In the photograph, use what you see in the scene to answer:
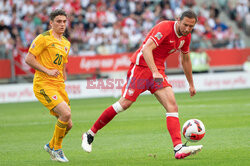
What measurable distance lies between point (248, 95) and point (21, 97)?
9.46 metres

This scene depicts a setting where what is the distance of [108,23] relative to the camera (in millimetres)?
24875

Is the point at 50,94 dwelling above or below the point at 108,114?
above

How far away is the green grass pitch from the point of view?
25.6ft

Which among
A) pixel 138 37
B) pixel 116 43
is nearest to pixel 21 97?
pixel 116 43

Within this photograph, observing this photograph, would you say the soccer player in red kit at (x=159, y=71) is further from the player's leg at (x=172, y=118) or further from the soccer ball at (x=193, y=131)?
the soccer ball at (x=193, y=131)

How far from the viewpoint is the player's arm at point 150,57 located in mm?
7621

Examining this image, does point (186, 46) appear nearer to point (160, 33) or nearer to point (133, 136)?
point (160, 33)

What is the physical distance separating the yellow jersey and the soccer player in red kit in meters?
1.12

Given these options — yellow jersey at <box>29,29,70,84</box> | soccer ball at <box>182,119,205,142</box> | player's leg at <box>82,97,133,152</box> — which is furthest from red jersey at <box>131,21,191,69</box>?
yellow jersey at <box>29,29,70,84</box>

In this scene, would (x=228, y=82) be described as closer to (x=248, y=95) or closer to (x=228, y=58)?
(x=228, y=58)

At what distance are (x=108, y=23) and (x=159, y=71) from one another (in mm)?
16926

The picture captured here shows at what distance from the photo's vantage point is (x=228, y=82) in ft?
78.0

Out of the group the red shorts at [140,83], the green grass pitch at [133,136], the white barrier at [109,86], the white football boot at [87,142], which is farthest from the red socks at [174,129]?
the white barrier at [109,86]

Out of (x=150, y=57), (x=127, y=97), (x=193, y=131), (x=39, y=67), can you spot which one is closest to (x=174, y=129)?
(x=193, y=131)
